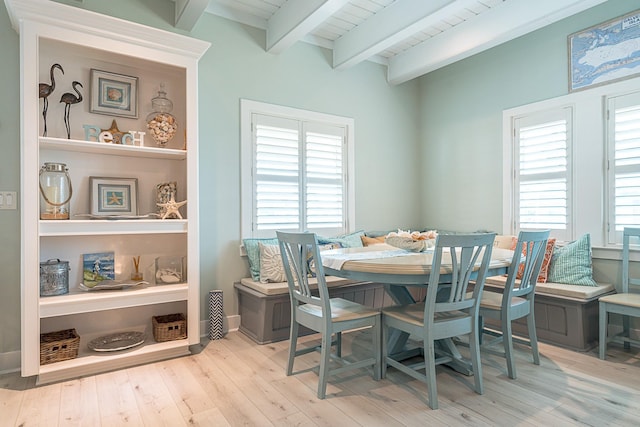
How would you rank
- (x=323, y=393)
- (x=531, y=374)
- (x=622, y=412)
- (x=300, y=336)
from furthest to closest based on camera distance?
1. (x=300, y=336)
2. (x=531, y=374)
3. (x=323, y=393)
4. (x=622, y=412)

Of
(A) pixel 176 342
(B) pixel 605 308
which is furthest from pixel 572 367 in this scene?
(A) pixel 176 342

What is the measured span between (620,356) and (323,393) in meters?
2.27

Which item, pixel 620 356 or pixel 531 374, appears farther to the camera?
pixel 620 356

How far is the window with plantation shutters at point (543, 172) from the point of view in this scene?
356 cm

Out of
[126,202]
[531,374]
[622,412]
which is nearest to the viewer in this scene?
[622,412]

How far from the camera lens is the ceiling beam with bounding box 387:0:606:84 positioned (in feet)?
10.1

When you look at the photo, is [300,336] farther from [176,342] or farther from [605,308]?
[605,308]

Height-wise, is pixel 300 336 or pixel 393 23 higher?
pixel 393 23

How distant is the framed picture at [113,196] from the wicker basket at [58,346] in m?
0.87

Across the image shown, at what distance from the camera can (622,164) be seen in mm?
3191

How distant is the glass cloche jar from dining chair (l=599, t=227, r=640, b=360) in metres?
3.49

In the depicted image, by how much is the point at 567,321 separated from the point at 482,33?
8.54 ft

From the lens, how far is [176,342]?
9.62 ft

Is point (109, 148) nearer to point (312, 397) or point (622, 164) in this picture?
point (312, 397)
